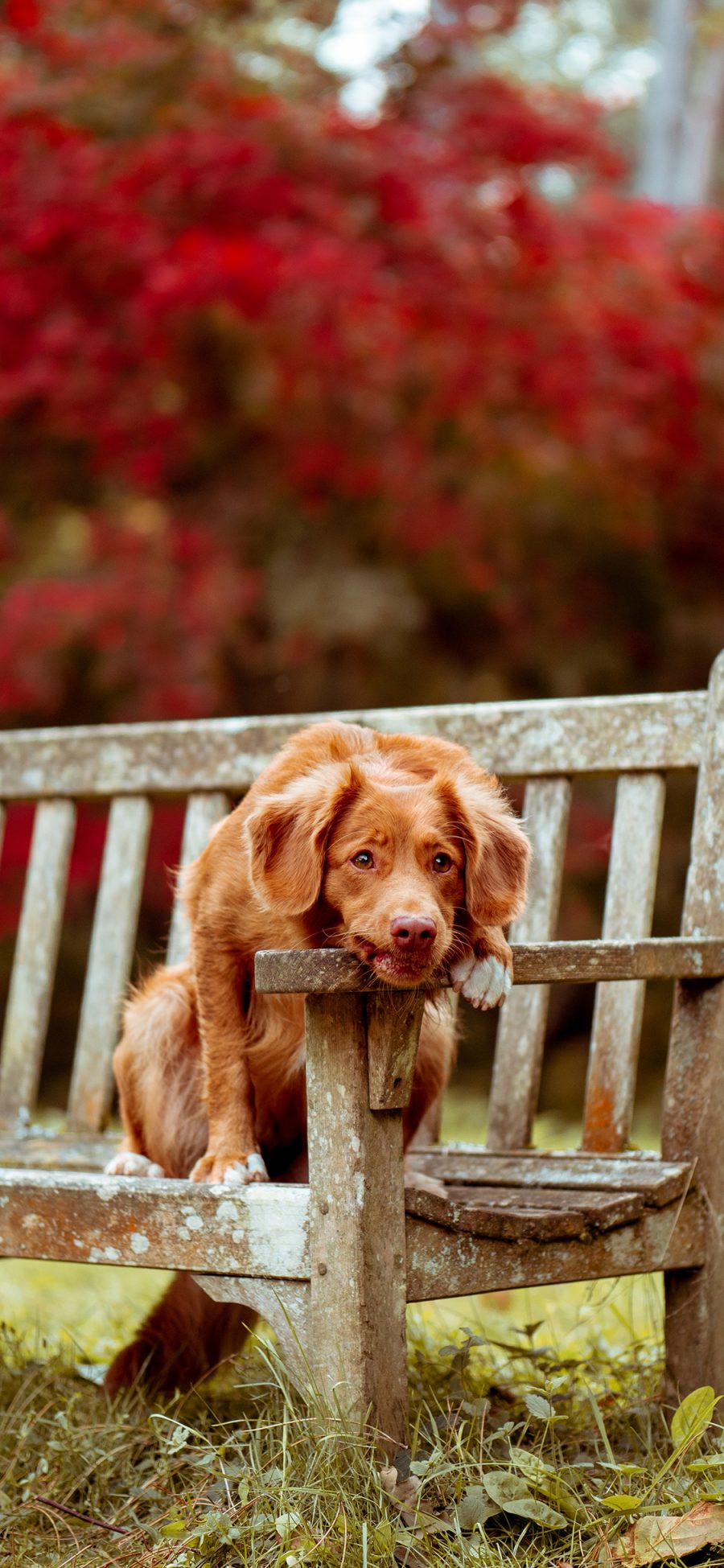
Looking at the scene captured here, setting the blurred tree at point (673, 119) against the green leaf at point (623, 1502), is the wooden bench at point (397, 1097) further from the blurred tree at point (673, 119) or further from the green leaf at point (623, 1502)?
the blurred tree at point (673, 119)

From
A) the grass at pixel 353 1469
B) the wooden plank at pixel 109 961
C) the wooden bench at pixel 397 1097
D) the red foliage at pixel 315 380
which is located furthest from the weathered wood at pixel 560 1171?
the red foliage at pixel 315 380

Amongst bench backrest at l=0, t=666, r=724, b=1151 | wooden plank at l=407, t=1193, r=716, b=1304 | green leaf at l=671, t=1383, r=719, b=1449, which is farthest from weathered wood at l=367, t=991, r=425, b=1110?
bench backrest at l=0, t=666, r=724, b=1151

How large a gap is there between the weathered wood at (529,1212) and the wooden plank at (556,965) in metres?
0.38

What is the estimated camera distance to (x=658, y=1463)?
2.74 m

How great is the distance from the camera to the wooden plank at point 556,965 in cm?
242

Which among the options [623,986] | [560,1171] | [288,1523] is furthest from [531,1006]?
[288,1523]

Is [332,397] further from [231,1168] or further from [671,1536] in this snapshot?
[671,1536]

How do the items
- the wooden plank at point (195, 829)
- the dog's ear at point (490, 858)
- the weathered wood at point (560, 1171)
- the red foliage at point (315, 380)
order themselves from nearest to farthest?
1. the dog's ear at point (490, 858)
2. the weathered wood at point (560, 1171)
3. the wooden plank at point (195, 829)
4. the red foliage at point (315, 380)

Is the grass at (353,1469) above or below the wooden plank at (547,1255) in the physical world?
below

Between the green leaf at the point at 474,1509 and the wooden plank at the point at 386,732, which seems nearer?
the green leaf at the point at 474,1509

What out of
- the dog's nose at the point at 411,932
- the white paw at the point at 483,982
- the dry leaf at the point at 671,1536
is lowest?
the dry leaf at the point at 671,1536

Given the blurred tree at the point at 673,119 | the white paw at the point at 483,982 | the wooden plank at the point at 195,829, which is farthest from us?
the blurred tree at the point at 673,119

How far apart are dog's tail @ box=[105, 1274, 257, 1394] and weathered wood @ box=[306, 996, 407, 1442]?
2.63ft

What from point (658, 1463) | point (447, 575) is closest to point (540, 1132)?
point (447, 575)
